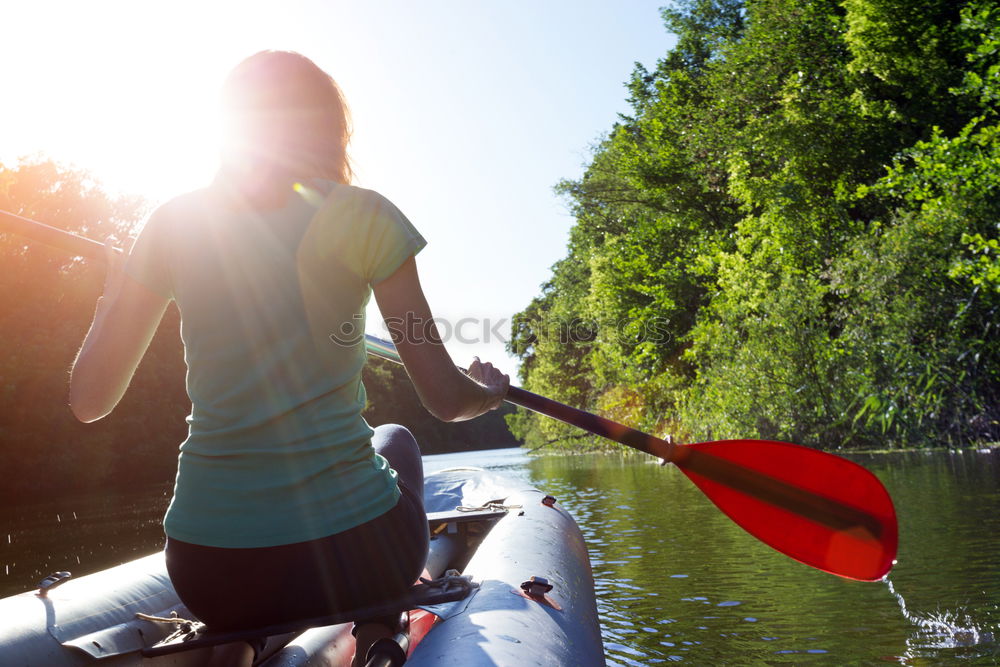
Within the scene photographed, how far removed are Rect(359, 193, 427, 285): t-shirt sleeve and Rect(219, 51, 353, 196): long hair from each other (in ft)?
0.63

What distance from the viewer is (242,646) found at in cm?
169

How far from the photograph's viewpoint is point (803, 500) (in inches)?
102

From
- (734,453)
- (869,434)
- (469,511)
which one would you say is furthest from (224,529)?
(869,434)

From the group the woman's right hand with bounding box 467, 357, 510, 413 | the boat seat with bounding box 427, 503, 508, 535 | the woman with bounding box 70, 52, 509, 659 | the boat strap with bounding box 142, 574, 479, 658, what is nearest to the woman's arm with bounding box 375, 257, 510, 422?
the woman with bounding box 70, 52, 509, 659

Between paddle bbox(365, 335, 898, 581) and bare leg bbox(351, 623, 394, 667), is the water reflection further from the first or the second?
bare leg bbox(351, 623, 394, 667)

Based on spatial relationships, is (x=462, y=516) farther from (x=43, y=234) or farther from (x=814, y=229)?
(x=814, y=229)

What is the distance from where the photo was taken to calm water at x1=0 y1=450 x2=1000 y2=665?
321cm

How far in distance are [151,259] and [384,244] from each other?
0.43 m

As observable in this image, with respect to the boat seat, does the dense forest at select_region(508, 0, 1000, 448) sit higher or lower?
higher

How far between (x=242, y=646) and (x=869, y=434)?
39.0ft

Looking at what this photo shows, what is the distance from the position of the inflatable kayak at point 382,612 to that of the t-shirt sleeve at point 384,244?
603 mm

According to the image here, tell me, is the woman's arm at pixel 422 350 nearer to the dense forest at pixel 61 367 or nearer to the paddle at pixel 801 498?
the paddle at pixel 801 498

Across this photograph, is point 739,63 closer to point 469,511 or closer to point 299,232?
point 469,511

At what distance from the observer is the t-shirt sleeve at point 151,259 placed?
135 cm
